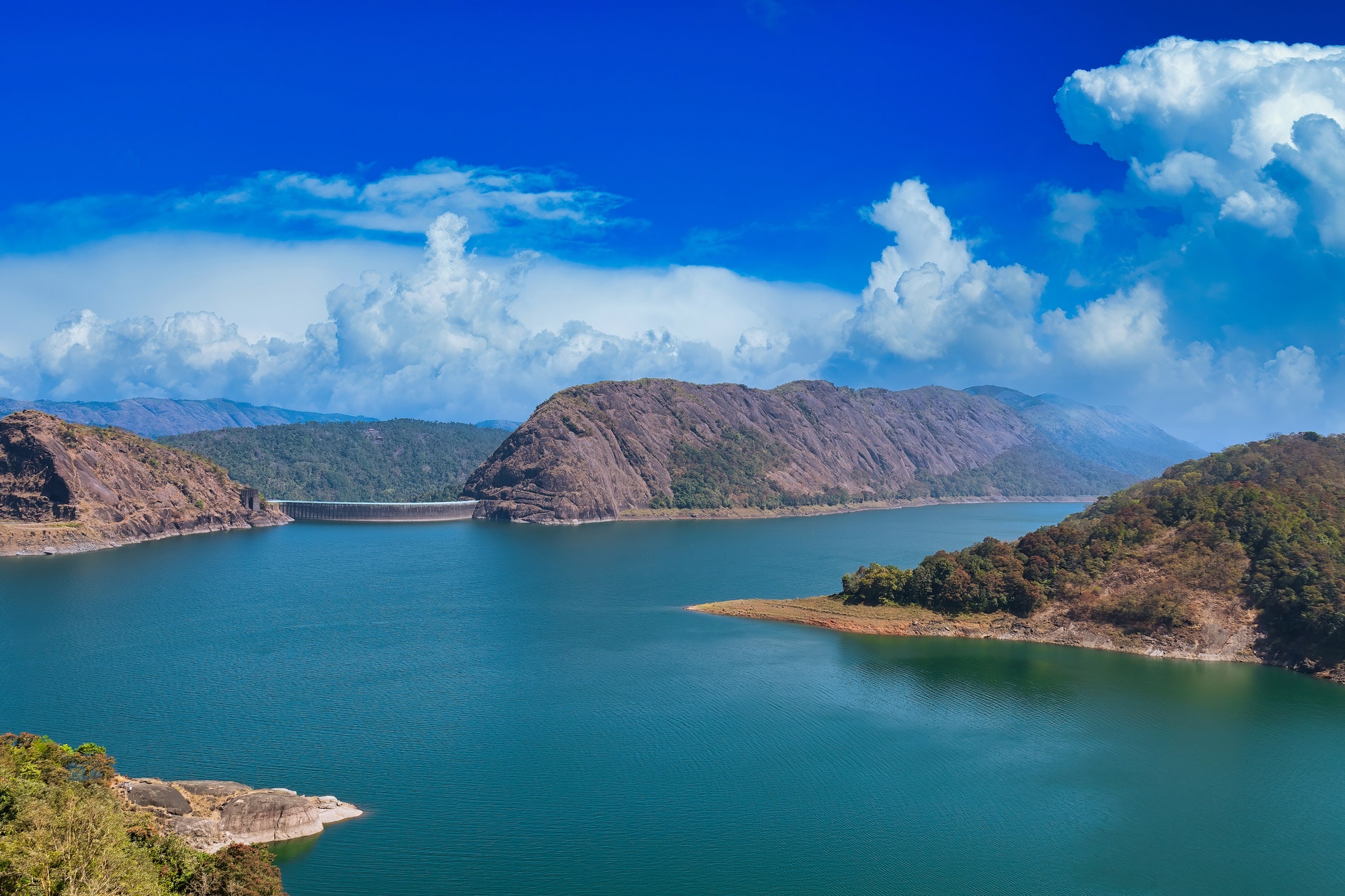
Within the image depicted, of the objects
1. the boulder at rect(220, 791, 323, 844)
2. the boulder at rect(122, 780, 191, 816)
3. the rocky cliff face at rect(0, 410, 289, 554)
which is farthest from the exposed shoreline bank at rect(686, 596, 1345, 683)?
the rocky cliff face at rect(0, 410, 289, 554)

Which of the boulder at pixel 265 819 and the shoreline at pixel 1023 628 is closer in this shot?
the boulder at pixel 265 819

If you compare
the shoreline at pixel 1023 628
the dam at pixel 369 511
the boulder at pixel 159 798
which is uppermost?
the dam at pixel 369 511

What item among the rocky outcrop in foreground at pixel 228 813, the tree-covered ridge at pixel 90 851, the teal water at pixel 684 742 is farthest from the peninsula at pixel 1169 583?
the tree-covered ridge at pixel 90 851

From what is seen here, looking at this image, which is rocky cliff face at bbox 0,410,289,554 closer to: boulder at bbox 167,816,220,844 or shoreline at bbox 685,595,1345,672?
shoreline at bbox 685,595,1345,672

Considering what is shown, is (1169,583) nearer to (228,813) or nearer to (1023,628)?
(1023,628)

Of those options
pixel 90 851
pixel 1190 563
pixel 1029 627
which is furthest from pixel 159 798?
pixel 1190 563

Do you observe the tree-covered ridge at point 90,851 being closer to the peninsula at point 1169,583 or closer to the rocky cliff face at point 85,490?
the peninsula at point 1169,583

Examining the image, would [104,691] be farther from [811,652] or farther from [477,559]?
[477,559]
